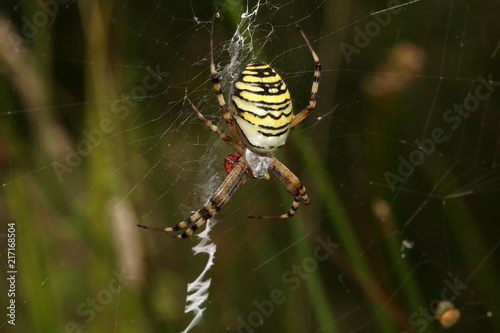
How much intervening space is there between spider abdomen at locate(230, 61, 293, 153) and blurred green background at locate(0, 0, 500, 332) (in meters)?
0.61

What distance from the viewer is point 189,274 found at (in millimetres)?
3627

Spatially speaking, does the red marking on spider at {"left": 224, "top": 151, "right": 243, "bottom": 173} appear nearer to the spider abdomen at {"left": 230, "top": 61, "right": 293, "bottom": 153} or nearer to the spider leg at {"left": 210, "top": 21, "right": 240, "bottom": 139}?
the spider leg at {"left": 210, "top": 21, "right": 240, "bottom": 139}

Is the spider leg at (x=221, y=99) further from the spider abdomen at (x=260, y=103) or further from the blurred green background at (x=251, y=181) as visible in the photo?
the blurred green background at (x=251, y=181)

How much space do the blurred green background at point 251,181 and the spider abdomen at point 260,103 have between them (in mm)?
609

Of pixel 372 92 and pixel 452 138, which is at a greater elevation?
pixel 372 92

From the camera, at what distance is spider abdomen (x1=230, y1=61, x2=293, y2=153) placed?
7.55 feet

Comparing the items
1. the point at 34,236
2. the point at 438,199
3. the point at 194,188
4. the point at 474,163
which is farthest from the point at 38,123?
the point at 474,163

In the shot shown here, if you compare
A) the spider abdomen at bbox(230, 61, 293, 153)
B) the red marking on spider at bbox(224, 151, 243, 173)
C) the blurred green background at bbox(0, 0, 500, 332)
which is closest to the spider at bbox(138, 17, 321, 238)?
the spider abdomen at bbox(230, 61, 293, 153)

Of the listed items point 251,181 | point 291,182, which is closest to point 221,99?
point 291,182

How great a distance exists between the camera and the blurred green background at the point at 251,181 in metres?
2.90

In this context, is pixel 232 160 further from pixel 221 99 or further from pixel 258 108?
pixel 258 108

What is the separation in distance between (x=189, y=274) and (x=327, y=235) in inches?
46.2

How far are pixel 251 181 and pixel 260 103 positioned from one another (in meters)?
1.77

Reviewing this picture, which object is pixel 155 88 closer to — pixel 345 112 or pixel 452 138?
pixel 345 112
